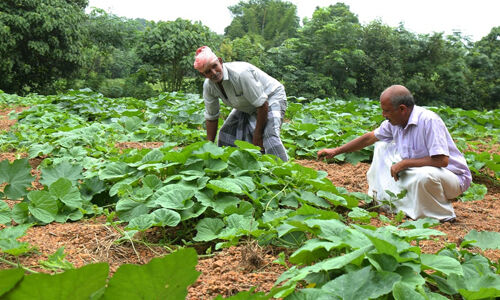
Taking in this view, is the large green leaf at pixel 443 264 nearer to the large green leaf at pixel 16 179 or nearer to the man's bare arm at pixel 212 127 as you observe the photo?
the large green leaf at pixel 16 179

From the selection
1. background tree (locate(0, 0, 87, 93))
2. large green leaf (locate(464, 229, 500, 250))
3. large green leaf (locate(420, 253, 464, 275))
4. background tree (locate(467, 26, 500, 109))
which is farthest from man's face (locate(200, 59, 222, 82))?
background tree (locate(467, 26, 500, 109))

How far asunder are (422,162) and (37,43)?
603 inches

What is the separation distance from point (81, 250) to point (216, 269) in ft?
2.36

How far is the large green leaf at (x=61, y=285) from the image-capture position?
0.81 meters

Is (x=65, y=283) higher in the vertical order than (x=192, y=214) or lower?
higher

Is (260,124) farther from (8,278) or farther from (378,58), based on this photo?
(378,58)

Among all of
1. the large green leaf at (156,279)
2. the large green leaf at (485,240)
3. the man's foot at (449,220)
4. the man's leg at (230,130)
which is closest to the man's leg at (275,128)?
the man's leg at (230,130)

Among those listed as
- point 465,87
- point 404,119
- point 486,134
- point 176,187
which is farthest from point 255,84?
point 465,87

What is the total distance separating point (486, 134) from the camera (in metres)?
6.54

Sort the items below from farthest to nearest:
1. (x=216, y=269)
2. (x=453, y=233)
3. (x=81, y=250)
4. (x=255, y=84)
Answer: (x=255, y=84)
(x=453, y=233)
(x=81, y=250)
(x=216, y=269)

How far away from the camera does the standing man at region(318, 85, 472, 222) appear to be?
114 inches

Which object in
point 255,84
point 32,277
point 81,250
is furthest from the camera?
point 255,84

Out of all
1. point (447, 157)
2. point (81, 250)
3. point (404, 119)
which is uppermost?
point (404, 119)

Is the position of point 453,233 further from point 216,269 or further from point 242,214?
point 216,269
